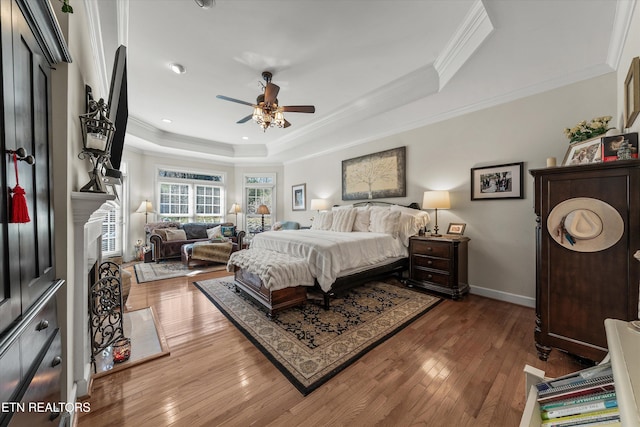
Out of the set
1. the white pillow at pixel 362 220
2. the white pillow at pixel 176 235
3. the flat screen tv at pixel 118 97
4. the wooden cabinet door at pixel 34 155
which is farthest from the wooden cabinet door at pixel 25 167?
the white pillow at pixel 176 235

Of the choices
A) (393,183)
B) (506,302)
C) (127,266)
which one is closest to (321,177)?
(393,183)

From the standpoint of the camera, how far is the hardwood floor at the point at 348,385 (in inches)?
54.5

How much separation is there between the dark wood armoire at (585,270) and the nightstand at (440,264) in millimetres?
1180

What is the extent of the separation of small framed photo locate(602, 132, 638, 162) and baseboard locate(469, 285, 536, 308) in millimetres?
1833

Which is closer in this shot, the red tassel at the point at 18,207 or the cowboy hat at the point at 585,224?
the red tassel at the point at 18,207

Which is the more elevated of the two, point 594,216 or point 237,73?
point 237,73

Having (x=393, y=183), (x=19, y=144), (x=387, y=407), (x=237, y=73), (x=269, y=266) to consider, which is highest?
(x=237, y=73)

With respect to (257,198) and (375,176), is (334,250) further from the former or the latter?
(257,198)

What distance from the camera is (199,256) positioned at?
4848mm

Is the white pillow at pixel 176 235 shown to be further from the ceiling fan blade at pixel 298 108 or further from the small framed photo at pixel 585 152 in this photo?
the small framed photo at pixel 585 152

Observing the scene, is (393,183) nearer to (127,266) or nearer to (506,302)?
(506,302)

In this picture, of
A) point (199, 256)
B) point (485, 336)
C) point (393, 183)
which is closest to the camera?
point (485, 336)

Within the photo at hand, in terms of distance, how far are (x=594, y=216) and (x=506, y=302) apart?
6.04 ft

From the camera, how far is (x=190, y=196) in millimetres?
6992
